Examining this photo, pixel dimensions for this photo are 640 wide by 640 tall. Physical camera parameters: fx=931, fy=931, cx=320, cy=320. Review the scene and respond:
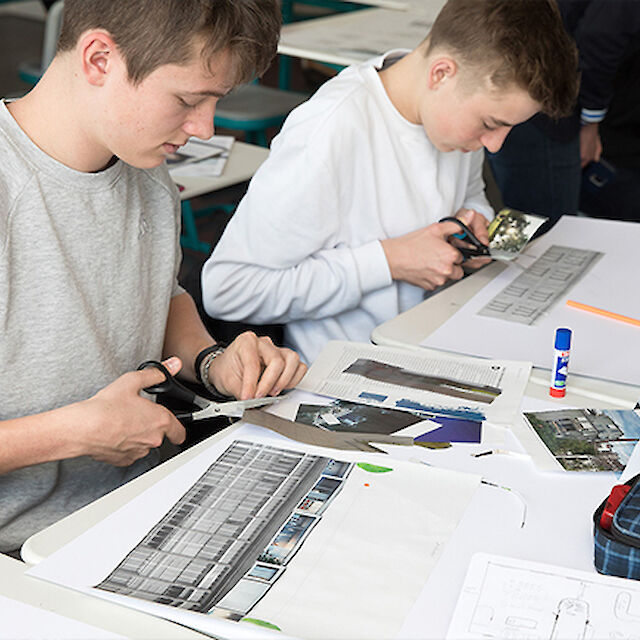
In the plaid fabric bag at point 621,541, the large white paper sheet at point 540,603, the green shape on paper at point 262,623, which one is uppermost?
the plaid fabric bag at point 621,541

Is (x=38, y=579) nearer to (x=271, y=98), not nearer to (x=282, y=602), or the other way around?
(x=282, y=602)

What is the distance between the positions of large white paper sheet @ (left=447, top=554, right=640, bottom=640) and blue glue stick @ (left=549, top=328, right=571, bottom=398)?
0.44 m

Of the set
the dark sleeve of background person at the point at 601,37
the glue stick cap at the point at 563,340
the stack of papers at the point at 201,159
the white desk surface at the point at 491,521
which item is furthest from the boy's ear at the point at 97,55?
the dark sleeve of background person at the point at 601,37

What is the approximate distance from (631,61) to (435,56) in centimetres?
133

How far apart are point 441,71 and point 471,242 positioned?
32 cm

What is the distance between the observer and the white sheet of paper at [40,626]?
0.84m

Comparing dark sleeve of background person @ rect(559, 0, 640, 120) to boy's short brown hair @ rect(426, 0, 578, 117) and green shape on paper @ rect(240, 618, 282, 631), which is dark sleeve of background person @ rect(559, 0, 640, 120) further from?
green shape on paper @ rect(240, 618, 282, 631)

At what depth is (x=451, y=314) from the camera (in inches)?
63.3

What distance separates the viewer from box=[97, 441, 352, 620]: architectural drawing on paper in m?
0.90

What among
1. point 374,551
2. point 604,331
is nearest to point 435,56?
point 604,331

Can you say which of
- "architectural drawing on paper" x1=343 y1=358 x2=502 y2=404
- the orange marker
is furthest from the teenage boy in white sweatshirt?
"architectural drawing on paper" x1=343 y1=358 x2=502 y2=404

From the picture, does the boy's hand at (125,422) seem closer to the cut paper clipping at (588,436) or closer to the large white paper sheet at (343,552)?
the large white paper sheet at (343,552)

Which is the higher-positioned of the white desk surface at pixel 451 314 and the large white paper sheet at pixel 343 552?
the large white paper sheet at pixel 343 552

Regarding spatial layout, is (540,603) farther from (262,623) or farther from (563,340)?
(563,340)
